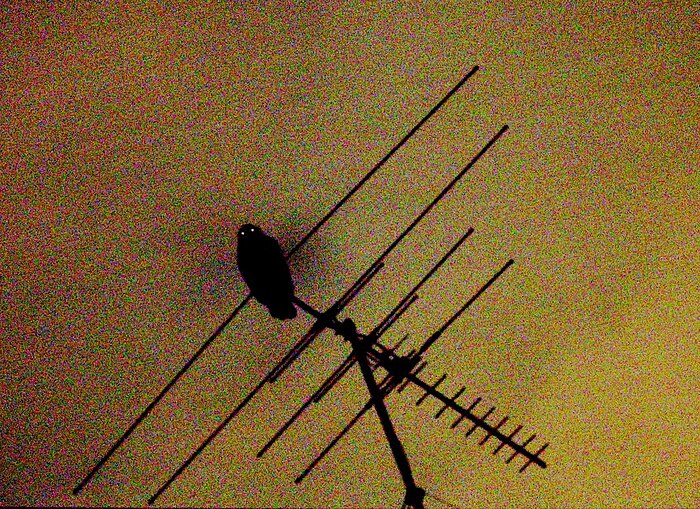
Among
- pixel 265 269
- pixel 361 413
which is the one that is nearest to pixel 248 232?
pixel 265 269

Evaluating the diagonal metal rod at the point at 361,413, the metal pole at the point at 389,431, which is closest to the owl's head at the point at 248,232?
the metal pole at the point at 389,431

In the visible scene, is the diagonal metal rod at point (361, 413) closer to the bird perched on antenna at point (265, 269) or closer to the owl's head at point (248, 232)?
the bird perched on antenna at point (265, 269)

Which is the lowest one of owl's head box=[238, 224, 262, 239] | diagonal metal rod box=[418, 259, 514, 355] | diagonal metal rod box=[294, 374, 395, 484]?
diagonal metal rod box=[294, 374, 395, 484]

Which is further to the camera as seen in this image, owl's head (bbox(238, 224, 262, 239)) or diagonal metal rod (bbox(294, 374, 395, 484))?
owl's head (bbox(238, 224, 262, 239))

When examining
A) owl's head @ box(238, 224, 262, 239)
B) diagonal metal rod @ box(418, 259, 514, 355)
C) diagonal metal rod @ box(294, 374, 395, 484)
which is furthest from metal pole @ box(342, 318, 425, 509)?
owl's head @ box(238, 224, 262, 239)

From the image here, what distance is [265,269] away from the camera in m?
2.10

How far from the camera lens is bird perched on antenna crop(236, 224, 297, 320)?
6.90 ft

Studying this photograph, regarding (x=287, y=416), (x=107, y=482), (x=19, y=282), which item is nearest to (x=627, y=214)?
(x=287, y=416)

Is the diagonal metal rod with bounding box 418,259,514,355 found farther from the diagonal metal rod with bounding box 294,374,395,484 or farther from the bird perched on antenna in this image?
the bird perched on antenna

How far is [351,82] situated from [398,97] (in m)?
0.17

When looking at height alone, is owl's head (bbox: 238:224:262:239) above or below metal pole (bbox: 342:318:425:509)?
above

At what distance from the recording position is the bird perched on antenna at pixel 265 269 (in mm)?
2104

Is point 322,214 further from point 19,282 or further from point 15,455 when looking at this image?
point 15,455

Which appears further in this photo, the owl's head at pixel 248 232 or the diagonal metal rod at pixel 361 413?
the owl's head at pixel 248 232
